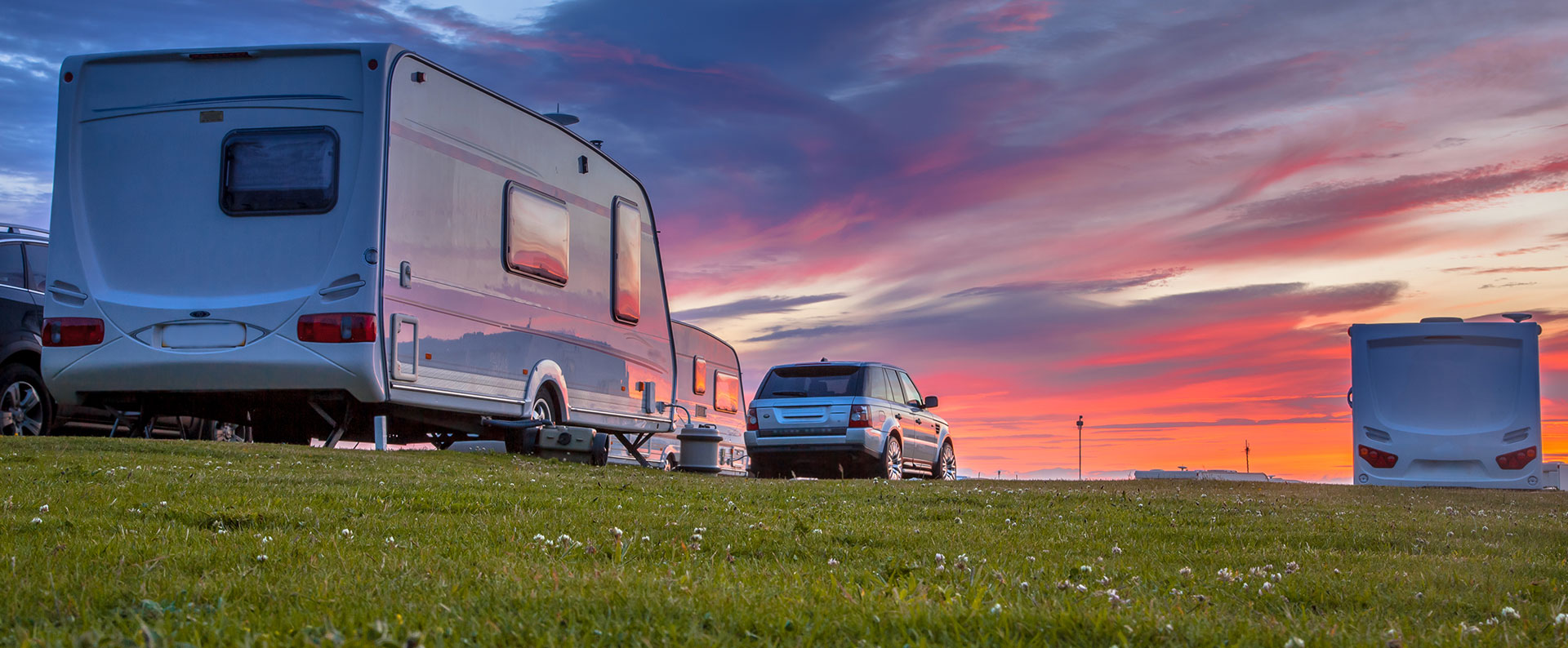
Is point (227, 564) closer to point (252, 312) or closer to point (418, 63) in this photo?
point (252, 312)

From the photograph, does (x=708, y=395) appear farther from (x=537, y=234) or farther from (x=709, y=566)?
(x=709, y=566)

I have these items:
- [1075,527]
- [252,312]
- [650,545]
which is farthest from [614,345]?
[650,545]

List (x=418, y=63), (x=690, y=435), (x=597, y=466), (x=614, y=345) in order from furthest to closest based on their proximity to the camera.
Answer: (x=690, y=435) → (x=614, y=345) → (x=597, y=466) → (x=418, y=63)

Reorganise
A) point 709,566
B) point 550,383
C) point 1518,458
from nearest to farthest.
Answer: point 709,566
point 550,383
point 1518,458

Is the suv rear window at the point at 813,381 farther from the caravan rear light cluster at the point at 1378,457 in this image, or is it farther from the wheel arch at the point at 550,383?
Answer: the caravan rear light cluster at the point at 1378,457

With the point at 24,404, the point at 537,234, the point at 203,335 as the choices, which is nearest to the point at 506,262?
the point at 537,234

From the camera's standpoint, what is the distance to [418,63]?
12.8 meters

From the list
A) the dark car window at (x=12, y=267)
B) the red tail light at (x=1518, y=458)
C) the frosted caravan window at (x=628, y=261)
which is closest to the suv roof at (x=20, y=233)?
the dark car window at (x=12, y=267)

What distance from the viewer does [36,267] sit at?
1435cm

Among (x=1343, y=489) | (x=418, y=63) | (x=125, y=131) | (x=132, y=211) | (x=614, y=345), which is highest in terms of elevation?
(x=418, y=63)

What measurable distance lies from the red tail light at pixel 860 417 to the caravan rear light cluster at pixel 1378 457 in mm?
8869

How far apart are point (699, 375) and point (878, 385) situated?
16.4ft

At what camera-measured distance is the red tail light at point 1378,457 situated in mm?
19277

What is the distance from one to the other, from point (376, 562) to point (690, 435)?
12950 millimetres
